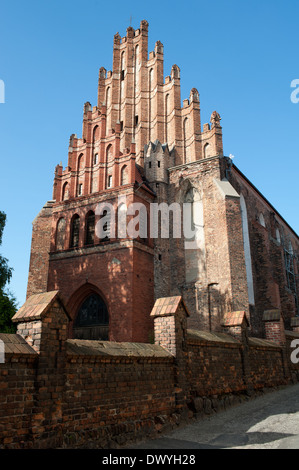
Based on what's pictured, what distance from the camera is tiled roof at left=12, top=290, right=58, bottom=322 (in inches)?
221

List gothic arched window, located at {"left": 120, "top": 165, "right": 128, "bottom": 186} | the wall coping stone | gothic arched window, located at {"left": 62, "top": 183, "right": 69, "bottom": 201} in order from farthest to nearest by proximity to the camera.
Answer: gothic arched window, located at {"left": 62, "top": 183, "right": 69, "bottom": 201} → gothic arched window, located at {"left": 120, "top": 165, "right": 128, "bottom": 186} → the wall coping stone

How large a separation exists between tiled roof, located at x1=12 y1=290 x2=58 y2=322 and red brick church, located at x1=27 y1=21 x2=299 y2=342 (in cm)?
798

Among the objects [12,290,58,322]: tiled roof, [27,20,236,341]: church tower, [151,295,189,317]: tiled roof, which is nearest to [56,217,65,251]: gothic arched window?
[27,20,236,341]: church tower

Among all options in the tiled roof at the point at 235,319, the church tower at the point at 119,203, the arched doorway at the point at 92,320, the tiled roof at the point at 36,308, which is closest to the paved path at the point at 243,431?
the tiled roof at the point at 235,319

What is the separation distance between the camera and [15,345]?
5.27m

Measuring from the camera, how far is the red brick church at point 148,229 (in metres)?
16.1

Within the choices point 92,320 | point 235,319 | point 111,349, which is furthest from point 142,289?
point 111,349

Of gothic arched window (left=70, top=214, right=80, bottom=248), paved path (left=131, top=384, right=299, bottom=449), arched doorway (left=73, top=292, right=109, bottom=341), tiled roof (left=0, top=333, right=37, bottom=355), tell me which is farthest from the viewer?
gothic arched window (left=70, top=214, right=80, bottom=248)

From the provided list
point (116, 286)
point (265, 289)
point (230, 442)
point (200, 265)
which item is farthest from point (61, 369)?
point (265, 289)

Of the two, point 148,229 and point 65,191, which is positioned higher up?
point 65,191

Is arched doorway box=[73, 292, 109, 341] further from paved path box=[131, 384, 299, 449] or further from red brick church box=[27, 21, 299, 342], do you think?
paved path box=[131, 384, 299, 449]

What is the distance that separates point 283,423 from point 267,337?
24.2 feet

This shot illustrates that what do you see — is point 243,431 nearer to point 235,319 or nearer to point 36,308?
point 235,319

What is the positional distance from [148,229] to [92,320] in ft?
15.9
